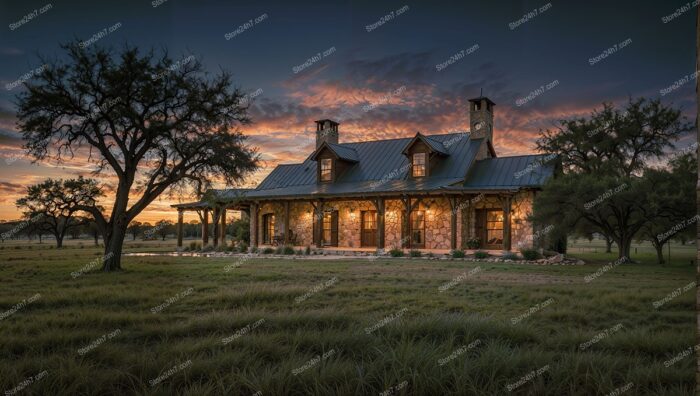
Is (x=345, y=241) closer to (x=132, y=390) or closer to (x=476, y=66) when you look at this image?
(x=476, y=66)

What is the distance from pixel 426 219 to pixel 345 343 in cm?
1842

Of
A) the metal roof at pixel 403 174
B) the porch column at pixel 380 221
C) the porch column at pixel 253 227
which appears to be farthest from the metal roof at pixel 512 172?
the porch column at pixel 253 227

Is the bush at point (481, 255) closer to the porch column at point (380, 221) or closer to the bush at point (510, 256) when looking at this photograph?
the bush at point (510, 256)

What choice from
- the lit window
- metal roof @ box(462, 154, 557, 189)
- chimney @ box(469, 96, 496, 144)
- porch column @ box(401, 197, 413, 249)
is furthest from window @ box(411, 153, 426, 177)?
chimney @ box(469, 96, 496, 144)

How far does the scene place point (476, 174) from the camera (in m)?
23.1

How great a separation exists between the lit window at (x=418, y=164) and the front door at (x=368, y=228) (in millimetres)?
2962

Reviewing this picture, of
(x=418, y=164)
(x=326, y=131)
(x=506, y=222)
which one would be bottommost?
(x=506, y=222)

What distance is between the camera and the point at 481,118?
24703 mm

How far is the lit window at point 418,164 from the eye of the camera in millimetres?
23953

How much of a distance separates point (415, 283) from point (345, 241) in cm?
1433

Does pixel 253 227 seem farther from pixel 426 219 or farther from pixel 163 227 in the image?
pixel 163 227

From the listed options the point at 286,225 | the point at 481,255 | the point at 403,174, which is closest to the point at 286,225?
the point at 286,225

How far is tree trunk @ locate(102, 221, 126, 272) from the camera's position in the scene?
1330 cm

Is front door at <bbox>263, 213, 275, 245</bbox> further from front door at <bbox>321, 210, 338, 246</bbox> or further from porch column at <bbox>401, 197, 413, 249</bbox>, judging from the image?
porch column at <bbox>401, 197, 413, 249</bbox>
